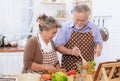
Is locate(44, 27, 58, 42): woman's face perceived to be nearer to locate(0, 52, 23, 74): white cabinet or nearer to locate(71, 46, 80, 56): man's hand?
locate(71, 46, 80, 56): man's hand

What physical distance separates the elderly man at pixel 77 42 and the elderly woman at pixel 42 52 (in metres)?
0.24

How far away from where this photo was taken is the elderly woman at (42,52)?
76.4 inches

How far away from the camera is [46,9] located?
3.90 metres

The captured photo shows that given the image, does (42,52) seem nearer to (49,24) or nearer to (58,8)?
(49,24)

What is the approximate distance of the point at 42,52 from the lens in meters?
2.00

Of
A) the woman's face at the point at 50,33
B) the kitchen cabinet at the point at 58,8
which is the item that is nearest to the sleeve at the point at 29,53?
the woman's face at the point at 50,33

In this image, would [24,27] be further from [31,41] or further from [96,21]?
[31,41]

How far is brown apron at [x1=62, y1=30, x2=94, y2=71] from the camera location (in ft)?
7.50

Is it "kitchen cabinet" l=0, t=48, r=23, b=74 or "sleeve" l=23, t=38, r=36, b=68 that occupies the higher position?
"sleeve" l=23, t=38, r=36, b=68

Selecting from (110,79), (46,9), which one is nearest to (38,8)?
(46,9)

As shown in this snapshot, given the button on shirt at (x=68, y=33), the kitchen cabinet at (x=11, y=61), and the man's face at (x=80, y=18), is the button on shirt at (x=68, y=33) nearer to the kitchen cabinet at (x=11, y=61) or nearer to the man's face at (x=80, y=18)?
the man's face at (x=80, y=18)

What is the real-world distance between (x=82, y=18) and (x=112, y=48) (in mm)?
1443

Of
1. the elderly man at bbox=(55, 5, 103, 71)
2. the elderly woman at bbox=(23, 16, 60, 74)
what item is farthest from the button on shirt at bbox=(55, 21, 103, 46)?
the elderly woman at bbox=(23, 16, 60, 74)

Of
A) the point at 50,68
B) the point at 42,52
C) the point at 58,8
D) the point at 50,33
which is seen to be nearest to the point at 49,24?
the point at 50,33
